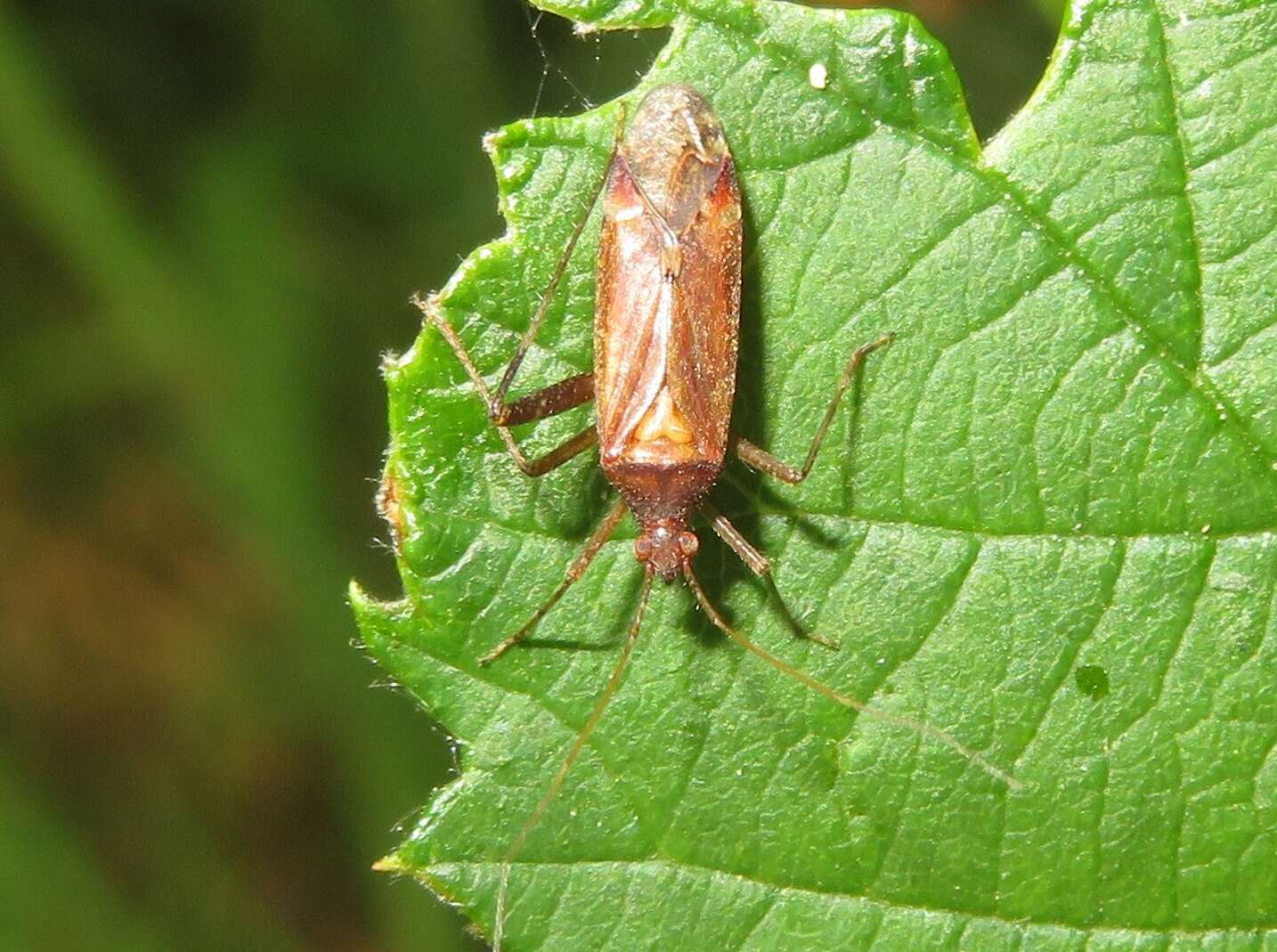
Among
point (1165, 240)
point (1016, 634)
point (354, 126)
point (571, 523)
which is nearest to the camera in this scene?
point (1165, 240)

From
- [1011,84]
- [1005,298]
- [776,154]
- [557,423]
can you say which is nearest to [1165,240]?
[1005,298]

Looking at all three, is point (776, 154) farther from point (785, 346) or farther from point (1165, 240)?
point (1165, 240)

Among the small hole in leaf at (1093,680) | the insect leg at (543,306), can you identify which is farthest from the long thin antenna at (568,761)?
the small hole in leaf at (1093,680)

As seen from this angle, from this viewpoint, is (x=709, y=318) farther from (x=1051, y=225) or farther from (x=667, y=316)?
(x=1051, y=225)

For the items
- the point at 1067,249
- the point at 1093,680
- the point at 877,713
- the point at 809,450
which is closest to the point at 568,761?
the point at 877,713

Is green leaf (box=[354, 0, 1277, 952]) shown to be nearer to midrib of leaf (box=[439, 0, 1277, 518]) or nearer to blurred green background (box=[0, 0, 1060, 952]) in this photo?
midrib of leaf (box=[439, 0, 1277, 518])

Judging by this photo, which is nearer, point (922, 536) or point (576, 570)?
point (922, 536)

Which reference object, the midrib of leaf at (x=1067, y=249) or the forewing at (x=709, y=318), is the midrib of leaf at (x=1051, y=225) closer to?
the midrib of leaf at (x=1067, y=249)
